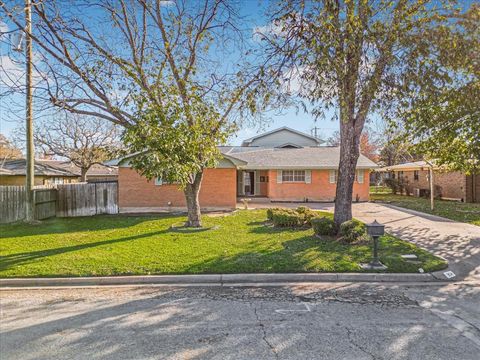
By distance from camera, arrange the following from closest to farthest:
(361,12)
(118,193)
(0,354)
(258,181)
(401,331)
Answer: (0,354), (401,331), (361,12), (118,193), (258,181)

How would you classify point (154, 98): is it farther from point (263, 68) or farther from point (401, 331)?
point (401, 331)

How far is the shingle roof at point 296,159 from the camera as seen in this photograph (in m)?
22.6

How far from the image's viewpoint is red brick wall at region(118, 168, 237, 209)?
1777 centimetres

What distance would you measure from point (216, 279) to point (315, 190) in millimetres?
17306

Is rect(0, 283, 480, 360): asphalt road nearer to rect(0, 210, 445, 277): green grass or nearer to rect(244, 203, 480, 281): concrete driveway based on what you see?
rect(0, 210, 445, 277): green grass

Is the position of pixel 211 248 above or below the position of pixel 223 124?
below

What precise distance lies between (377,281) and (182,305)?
3.98 meters

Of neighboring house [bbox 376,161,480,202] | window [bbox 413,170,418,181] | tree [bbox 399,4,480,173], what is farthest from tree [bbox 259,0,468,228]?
window [bbox 413,170,418,181]

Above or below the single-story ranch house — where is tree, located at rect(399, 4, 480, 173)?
above

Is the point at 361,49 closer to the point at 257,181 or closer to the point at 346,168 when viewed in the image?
the point at 346,168

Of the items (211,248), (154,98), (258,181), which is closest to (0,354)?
(211,248)

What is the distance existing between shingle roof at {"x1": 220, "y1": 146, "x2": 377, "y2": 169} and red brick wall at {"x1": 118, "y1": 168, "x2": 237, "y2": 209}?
4.17 m

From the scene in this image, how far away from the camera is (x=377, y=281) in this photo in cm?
675

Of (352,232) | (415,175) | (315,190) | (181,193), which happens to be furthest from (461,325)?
(415,175)
